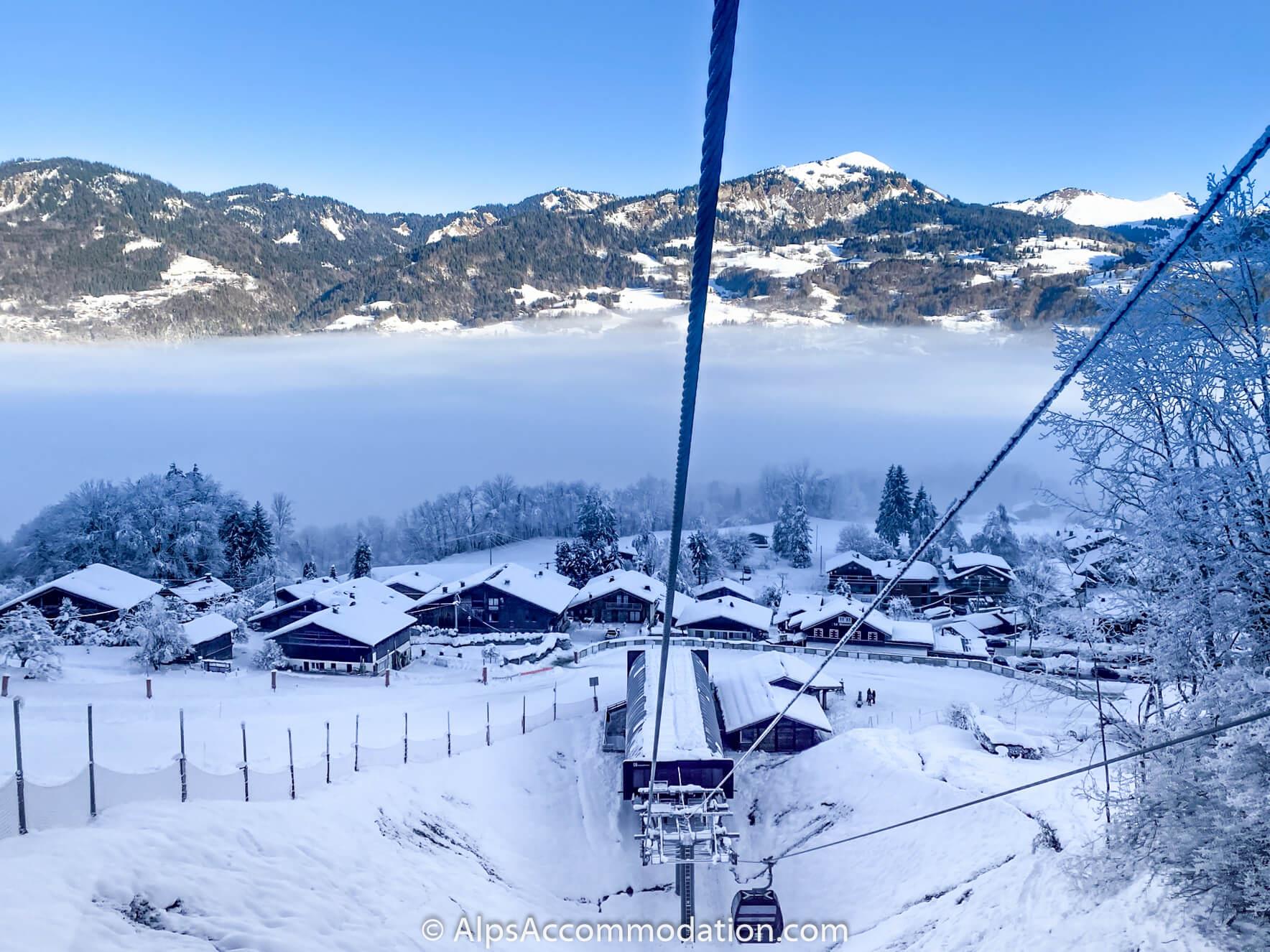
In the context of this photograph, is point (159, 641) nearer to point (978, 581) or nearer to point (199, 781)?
point (199, 781)

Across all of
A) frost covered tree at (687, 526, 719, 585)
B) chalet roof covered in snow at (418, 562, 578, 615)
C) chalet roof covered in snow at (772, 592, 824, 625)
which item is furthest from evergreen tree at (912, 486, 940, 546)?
chalet roof covered in snow at (418, 562, 578, 615)

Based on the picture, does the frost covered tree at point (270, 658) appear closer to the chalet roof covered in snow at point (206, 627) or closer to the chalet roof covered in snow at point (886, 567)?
the chalet roof covered in snow at point (206, 627)

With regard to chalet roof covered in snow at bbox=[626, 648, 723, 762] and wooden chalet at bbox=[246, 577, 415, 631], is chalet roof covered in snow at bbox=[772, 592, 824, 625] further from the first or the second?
wooden chalet at bbox=[246, 577, 415, 631]

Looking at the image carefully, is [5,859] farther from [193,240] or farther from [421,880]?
[193,240]

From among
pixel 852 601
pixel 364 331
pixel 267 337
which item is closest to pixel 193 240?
pixel 267 337

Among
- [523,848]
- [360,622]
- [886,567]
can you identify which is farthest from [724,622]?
[523,848]

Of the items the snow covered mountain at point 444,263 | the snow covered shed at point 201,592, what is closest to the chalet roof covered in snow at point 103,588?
the snow covered shed at point 201,592
